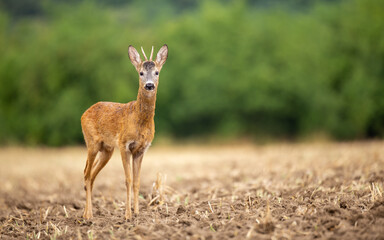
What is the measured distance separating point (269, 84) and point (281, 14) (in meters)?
7.02

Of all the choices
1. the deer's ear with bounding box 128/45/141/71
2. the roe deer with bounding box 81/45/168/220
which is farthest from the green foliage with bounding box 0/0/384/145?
the deer's ear with bounding box 128/45/141/71

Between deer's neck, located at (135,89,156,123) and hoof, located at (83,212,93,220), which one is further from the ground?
deer's neck, located at (135,89,156,123)

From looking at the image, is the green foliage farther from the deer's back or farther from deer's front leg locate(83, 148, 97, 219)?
deer's front leg locate(83, 148, 97, 219)

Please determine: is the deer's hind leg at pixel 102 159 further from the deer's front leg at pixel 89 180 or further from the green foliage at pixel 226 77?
the green foliage at pixel 226 77

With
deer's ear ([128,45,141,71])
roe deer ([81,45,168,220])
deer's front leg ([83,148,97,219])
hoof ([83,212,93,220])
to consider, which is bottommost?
hoof ([83,212,93,220])

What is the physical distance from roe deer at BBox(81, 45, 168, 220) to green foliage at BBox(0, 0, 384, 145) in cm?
1813

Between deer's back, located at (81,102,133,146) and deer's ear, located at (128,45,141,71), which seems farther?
deer's back, located at (81,102,133,146)

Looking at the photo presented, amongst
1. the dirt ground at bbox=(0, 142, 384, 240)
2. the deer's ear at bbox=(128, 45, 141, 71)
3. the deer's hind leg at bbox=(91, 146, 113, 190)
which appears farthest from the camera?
the deer's hind leg at bbox=(91, 146, 113, 190)

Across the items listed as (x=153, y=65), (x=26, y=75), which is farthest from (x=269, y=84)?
(x=153, y=65)

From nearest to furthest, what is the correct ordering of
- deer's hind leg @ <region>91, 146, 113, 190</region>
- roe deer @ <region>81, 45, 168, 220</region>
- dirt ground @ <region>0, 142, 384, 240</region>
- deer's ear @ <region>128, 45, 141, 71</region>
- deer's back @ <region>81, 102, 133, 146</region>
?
dirt ground @ <region>0, 142, 384, 240</region>
roe deer @ <region>81, 45, 168, 220</region>
deer's ear @ <region>128, 45, 141, 71</region>
deer's back @ <region>81, 102, 133, 146</region>
deer's hind leg @ <region>91, 146, 113, 190</region>

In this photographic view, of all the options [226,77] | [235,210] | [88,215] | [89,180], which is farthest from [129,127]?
[226,77]

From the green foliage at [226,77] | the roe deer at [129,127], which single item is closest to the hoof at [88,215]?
the roe deer at [129,127]

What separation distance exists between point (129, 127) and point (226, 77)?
22310 mm

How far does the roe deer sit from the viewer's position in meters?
6.21
